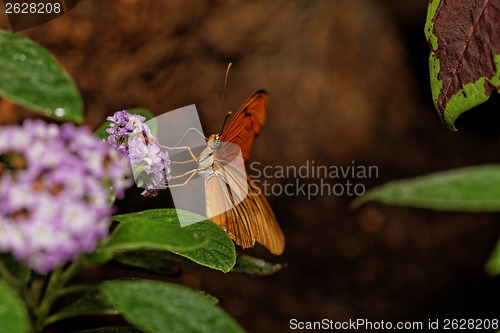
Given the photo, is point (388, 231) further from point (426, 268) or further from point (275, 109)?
point (275, 109)

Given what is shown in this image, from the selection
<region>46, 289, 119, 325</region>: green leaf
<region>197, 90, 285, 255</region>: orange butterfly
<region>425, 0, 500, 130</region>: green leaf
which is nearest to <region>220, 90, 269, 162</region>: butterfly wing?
<region>197, 90, 285, 255</region>: orange butterfly

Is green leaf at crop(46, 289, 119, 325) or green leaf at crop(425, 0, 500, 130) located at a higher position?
green leaf at crop(425, 0, 500, 130)

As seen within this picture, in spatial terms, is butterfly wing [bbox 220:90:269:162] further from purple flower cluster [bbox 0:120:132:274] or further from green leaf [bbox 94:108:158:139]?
purple flower cluster [bbox 0:120:132:274]

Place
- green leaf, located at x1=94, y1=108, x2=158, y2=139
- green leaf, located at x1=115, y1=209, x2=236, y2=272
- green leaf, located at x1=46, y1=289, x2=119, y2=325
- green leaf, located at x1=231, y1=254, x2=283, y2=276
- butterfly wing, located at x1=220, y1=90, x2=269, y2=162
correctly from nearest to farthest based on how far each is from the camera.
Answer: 1. green leaf, located at x1=46, y1=289, x2=119, y2=325
2. green leaf, located at x1=115, y1=209, x2=236, y2=272
3. green leaf, located at x1=94, y1=108, x2=158, y2=139
4. green leaf, located at x1=231, y1=254, x2=283, y2=276
5. butterfly wing, located at x1=220, y1=90, x2=269, y2=162

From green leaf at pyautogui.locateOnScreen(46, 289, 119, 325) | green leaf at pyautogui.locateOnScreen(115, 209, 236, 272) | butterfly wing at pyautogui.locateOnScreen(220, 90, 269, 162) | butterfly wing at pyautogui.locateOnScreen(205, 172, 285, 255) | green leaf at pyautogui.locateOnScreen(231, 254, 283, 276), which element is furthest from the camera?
butterfly wing at pyautogui.locateOnScreen(205, 172, 285, 255)

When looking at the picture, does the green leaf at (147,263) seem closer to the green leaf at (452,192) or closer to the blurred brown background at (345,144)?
the green leaf at (452,192)

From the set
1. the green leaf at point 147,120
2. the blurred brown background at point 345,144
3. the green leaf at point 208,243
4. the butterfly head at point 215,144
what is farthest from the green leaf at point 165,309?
the blurred brown background at point 345,144
